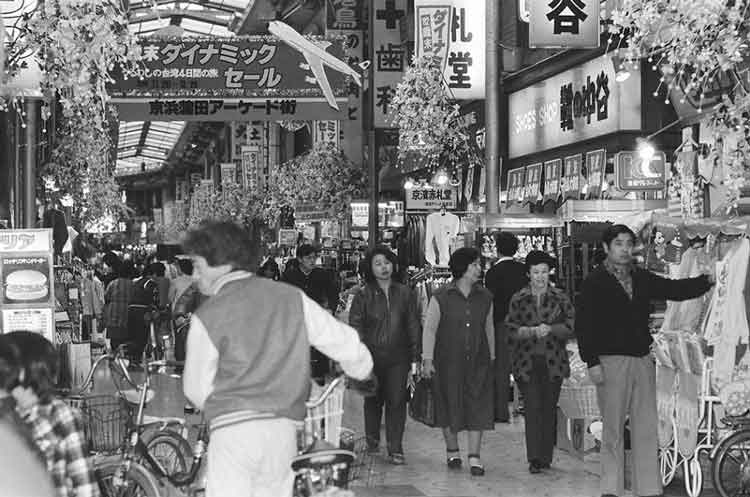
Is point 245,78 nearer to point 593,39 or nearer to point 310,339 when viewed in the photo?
point 593,39

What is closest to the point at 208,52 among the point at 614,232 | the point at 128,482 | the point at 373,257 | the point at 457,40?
the point at 457,40

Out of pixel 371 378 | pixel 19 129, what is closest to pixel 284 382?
pixel 371 378

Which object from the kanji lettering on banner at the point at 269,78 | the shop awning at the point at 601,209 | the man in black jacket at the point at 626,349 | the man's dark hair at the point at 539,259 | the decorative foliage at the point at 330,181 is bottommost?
the man in black jacket at the point at 626,349

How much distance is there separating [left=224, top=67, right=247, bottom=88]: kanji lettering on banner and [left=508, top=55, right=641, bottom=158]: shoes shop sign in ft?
16.4

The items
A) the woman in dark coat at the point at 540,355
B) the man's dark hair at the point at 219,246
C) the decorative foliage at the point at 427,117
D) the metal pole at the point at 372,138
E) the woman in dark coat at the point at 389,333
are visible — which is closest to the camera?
the man's dark hair at the point at 219,246

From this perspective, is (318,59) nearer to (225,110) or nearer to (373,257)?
(225,110)

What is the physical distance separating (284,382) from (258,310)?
30 cm

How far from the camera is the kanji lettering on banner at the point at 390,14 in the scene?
76.8 feet

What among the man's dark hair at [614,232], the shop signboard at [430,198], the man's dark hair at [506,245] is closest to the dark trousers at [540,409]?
the man's dark hair at [614,232]

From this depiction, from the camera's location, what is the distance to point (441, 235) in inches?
685

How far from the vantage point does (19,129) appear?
590 inches

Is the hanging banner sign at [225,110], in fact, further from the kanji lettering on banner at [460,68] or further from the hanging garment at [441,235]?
the hanging garment at [441,235]

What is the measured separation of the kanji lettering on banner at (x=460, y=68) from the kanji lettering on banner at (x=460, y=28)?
22 centimetres

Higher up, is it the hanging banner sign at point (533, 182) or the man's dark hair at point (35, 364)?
the hanging banner sign at point (533, 182)
